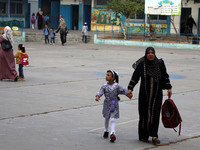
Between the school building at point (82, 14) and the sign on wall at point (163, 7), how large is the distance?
9.54 ft

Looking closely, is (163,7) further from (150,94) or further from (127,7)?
(150,94)

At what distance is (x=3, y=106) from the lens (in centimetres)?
1042

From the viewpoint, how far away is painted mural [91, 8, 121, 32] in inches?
1761

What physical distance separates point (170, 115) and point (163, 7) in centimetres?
2952

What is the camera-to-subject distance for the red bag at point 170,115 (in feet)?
24.7

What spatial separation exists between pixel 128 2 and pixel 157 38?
11.3 feet

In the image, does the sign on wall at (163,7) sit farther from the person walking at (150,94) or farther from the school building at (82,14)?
the person walking at (150,94)

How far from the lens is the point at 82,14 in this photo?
47375 mm

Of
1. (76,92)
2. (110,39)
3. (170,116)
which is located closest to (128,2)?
(110,39)

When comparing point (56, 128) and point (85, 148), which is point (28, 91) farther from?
point (85, 148)

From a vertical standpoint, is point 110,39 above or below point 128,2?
below

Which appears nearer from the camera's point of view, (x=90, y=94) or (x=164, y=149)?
(x=164, y=149)

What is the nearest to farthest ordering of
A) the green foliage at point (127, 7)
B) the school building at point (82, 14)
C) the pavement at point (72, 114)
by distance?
the pavement at point (72, 114), the green foliage at point (127, 7), the school building at point (82, 14)

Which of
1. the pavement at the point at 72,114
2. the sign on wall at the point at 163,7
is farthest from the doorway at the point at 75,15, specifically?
the pavement at the point at 72,114
